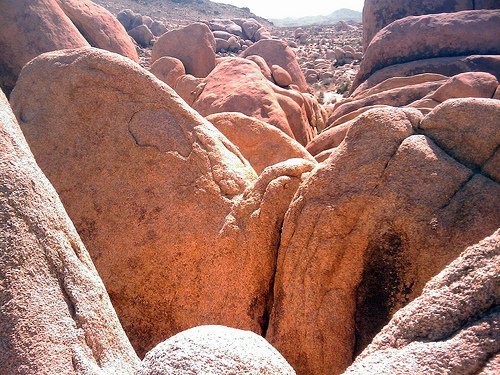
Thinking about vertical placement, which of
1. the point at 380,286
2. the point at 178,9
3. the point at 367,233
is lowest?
the point at 178,9

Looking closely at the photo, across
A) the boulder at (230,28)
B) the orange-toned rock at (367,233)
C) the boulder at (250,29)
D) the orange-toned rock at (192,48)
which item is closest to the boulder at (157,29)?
the boulder at (230,28)

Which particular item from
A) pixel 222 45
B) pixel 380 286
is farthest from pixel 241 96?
pixel 222 45

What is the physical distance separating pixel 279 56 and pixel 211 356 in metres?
15.5

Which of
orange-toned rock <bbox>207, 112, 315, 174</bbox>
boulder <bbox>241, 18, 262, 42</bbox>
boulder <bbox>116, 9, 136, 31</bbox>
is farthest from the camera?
boulder <bbox>241, 18, 262, 42</bbox>

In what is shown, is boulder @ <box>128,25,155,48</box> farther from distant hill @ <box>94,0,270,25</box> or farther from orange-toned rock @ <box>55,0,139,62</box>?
orange-toned rock @ <box>55,0,139,62</box>

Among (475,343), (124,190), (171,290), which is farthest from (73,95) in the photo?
(475,343)

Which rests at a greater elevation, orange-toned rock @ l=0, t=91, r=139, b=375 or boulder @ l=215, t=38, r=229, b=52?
orange-toned rock @ l=0, t=91, r=139, b=375

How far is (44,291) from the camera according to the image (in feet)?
9.02

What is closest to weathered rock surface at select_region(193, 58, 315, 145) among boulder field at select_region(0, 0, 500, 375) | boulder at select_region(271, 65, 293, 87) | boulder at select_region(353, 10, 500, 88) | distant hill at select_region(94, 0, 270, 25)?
boulder at select_region(353, 10, 500, 88)

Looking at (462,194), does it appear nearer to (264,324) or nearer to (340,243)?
(340,243)

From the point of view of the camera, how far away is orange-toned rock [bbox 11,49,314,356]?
4230mm

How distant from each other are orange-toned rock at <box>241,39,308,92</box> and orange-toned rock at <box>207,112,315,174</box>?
1018cm

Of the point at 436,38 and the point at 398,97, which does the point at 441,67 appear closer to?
the point at 436,38

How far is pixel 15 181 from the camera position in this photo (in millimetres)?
2918
